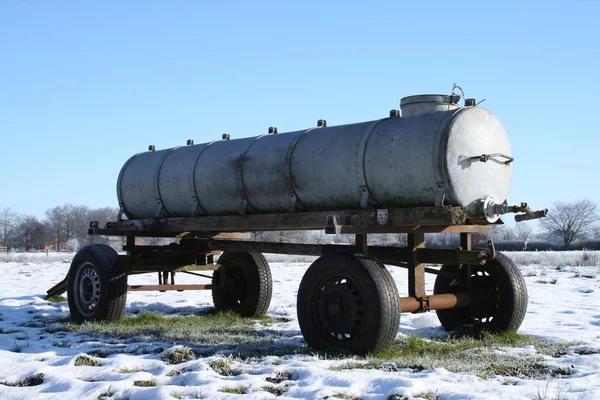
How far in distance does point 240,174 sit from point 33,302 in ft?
18.4

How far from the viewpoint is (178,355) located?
6.84 metres

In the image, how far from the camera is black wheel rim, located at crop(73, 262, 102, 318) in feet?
32.9

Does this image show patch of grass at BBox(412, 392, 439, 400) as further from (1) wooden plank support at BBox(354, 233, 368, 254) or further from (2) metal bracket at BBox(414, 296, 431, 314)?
(1) wooden plank support at BBox(354, 233, 368, 254)

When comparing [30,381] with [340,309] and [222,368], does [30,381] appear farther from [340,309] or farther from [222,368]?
[340,309]

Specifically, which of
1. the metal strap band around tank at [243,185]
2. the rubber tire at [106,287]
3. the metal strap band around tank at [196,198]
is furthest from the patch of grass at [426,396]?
the rubber tire at [106,287]

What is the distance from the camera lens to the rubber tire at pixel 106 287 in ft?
32.1

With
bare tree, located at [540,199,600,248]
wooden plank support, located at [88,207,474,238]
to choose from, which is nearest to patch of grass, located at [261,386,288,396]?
wooden plank support, located at [88,207,474,238]

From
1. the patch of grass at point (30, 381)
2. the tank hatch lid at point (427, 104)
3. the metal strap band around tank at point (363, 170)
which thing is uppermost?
the tank hatch lid at point (427, 104)

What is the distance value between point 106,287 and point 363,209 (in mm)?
4270

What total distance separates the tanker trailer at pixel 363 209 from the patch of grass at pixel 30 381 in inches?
106

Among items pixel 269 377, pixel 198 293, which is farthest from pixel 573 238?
pixel 269 377

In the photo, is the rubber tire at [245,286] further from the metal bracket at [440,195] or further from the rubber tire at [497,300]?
the metal bracket at [440,195]

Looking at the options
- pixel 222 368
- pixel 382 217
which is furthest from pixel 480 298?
pixel 222 368

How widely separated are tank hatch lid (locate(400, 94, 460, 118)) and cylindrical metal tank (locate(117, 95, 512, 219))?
1 centimetres
